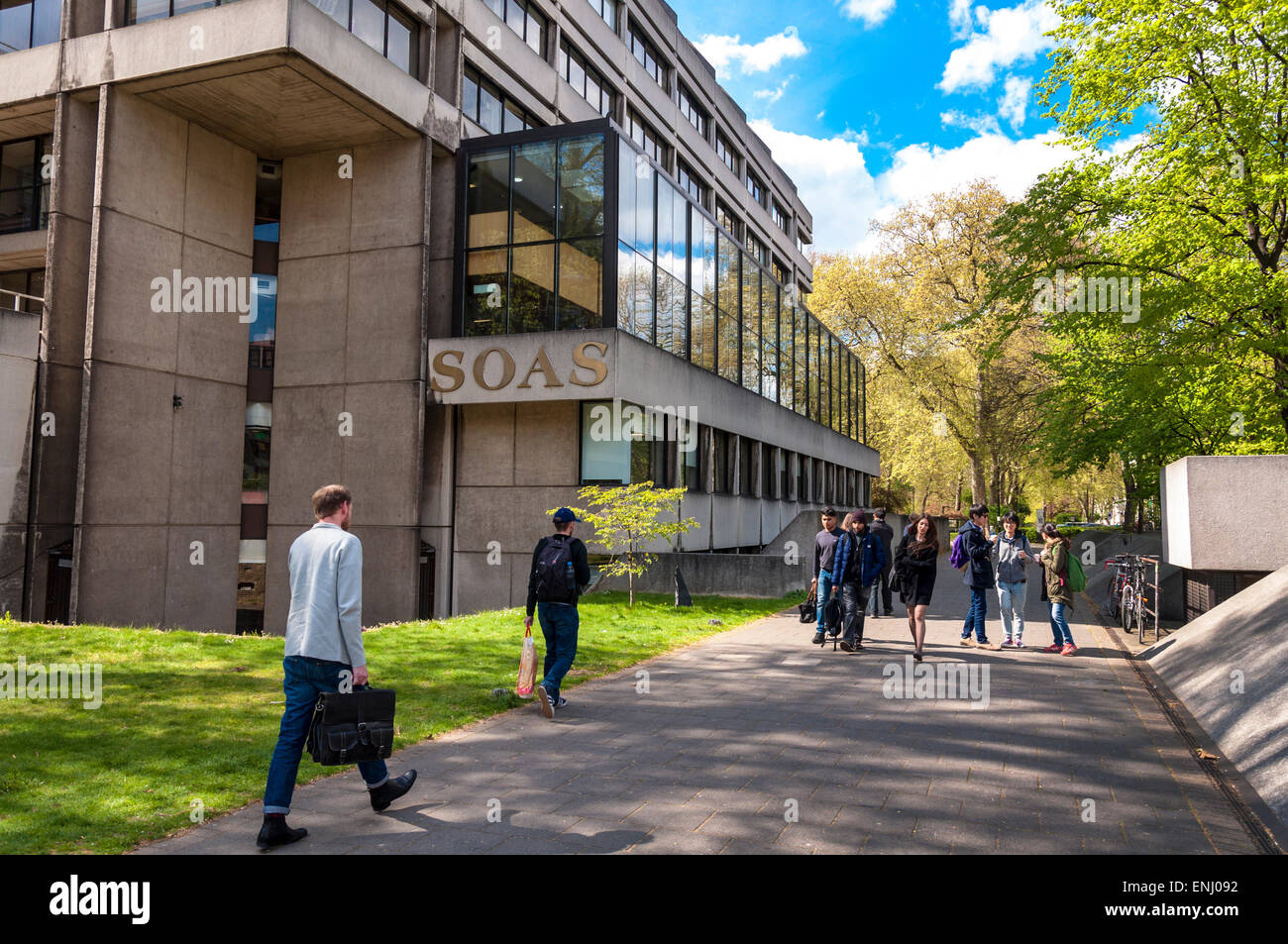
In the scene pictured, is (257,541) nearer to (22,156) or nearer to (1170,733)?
(22,156)

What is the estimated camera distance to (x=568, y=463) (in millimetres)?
19719

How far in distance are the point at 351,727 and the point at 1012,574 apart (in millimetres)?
9894

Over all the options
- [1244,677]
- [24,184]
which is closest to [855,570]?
[1244,677]

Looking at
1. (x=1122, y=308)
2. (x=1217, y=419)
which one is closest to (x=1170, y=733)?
(x=1122, y=308)

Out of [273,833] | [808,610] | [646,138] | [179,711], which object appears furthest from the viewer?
[646,138]

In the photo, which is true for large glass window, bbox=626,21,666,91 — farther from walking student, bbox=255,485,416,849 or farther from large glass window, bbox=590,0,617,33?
walking student, bbox=255,485,416,849

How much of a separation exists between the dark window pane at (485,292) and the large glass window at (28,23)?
11.2 metres

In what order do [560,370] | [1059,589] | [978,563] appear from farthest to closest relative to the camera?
[560,370]
[978,563]
[1059,589]

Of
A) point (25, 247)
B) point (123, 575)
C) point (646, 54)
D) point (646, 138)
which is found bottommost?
point (123, 575)

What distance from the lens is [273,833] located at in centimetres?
445

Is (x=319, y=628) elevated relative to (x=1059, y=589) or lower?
elevated

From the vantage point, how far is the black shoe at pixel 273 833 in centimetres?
445

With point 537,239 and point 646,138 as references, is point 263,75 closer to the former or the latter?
point 537,239
